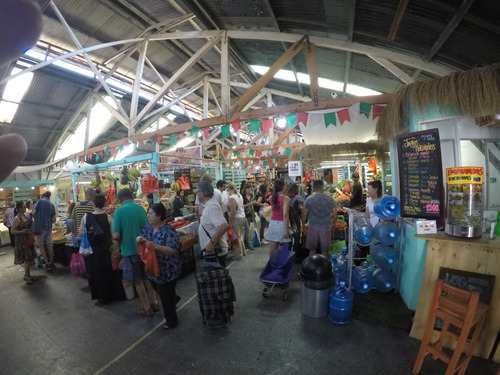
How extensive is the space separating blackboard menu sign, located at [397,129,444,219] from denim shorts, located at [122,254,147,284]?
416cm

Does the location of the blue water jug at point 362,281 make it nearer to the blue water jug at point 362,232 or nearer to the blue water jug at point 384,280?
the blue water jug at point 384,280

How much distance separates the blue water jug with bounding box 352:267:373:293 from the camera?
13.2 feet

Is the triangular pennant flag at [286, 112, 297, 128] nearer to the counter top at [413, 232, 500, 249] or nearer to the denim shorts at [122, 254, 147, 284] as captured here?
the counter top at [413, 232, 500, 249]

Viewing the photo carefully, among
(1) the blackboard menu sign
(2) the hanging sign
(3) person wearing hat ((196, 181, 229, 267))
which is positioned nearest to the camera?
(1) the blackboard menu sign

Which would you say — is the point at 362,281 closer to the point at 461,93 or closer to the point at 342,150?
the point at 461,93

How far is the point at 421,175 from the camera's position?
11.5 ft

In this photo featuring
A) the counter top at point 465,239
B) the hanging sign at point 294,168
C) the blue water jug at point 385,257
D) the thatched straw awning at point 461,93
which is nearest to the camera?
the counter top at point 465,239

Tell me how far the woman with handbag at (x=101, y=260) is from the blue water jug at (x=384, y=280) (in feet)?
14.3

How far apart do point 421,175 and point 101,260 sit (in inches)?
204

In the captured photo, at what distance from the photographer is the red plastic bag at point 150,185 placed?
5.39 m

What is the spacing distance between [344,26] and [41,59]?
8.09 meters

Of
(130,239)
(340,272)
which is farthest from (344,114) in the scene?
(130,239)

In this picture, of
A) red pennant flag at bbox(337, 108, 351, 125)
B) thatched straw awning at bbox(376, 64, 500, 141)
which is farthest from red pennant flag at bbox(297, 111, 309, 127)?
thatched straw awning at bbox(376, 64, 500, 141)

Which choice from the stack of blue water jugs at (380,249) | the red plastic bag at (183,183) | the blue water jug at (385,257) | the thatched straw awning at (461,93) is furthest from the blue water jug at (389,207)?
the red plastic bag at (183,183)
